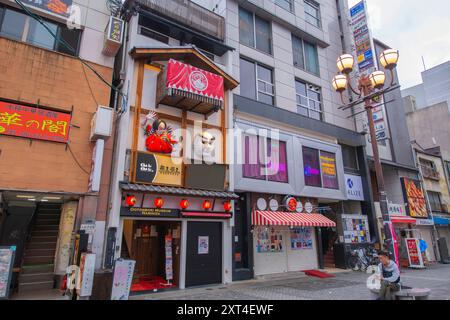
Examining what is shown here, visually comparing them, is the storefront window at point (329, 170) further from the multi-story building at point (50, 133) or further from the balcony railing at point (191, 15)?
the multi-story building at point (50, 133)

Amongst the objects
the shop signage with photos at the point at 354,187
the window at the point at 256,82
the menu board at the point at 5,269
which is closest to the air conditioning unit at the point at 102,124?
the menu board at the point at 5,269

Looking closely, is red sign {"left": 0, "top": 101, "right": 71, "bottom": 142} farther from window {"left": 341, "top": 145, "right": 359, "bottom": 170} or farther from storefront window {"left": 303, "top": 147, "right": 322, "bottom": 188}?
window {"left": 341, "top": 145, "right": 359, "bottom": 170}

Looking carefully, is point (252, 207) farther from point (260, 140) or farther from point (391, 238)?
point (391, 238)

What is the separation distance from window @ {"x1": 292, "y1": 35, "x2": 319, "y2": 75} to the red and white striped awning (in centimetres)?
1018

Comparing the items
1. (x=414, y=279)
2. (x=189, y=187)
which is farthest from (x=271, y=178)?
(x=414, y=279)

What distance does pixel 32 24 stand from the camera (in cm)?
1130

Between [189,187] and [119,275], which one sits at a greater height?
[189,187]

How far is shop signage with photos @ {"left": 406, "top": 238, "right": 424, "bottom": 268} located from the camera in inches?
731

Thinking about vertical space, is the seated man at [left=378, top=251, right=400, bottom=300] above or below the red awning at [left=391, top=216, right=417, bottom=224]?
below

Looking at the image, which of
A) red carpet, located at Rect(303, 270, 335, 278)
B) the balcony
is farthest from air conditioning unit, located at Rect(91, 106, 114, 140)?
the balcony

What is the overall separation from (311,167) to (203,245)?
8.83 metres

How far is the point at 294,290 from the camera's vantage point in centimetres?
1162
